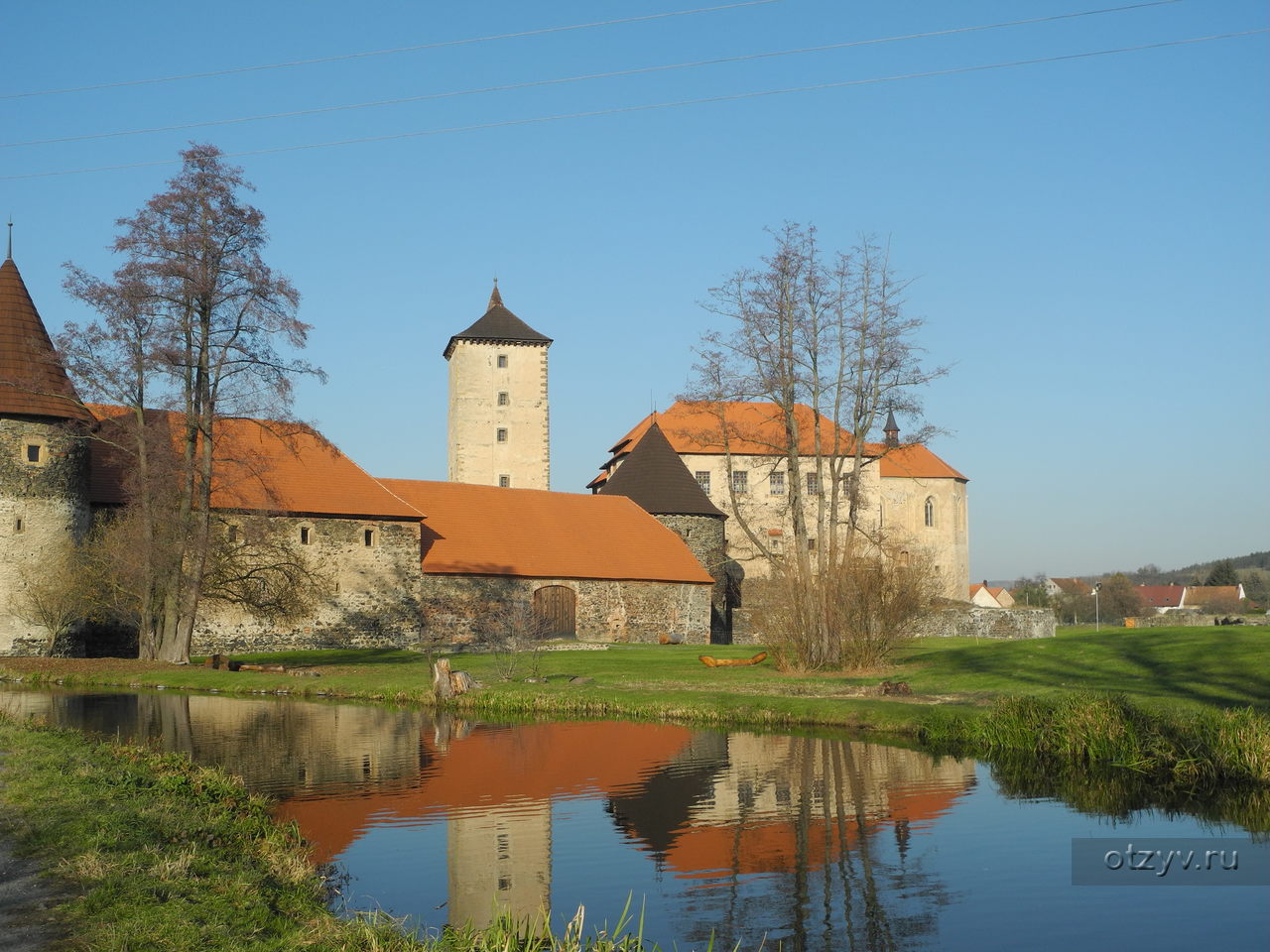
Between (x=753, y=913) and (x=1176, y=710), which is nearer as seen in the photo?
(x=753, y=913)

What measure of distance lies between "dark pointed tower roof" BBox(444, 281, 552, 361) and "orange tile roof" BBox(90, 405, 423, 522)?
53.9 feet

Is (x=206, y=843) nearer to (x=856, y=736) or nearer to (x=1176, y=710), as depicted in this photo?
(x=856, y=736)

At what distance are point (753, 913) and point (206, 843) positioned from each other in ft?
12.6

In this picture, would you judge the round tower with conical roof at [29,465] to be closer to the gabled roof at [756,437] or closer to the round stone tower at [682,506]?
the round stone tower at [682,506]

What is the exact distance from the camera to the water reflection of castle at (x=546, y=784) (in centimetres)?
981

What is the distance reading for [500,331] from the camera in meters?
54.8

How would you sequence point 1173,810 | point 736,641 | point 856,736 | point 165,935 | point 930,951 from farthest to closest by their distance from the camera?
point 736,641 < point 856,736 < point 1173,810 < point 930,951 < point 165,935

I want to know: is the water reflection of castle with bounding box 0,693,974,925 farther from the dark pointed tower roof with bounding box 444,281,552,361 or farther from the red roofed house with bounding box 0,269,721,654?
the dark pointed tower roof with bounding box 444,281,552,361

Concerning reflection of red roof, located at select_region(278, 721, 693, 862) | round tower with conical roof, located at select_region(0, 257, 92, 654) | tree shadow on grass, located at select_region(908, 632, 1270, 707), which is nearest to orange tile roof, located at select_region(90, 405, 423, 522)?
round tower with conical roof, located at select_region(0, 257, 92, 654)

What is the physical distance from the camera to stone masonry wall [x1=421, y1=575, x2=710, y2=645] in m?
36.8

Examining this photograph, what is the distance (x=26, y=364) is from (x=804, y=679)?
2147 centimetres

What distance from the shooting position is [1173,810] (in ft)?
37.9

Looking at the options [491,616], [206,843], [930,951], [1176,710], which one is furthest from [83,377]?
[930,951]

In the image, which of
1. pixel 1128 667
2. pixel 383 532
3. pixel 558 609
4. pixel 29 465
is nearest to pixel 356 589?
pixel 383 532
